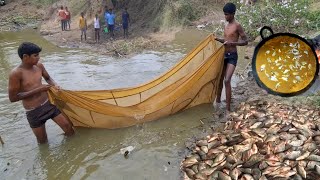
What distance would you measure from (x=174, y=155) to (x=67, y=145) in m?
1.59

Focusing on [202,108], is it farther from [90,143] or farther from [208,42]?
[90,143]

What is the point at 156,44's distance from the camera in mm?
11859

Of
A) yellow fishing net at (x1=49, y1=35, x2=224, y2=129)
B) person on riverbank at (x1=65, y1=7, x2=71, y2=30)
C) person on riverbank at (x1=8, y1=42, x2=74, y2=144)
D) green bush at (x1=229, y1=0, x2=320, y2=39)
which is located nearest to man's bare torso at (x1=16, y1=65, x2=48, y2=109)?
person on riverbank at (x1=8, y1=42, x2=74, y2=144)

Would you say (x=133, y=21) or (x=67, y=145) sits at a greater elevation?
(x=133, y=21)

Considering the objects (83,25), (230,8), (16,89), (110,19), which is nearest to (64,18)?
(83,25)

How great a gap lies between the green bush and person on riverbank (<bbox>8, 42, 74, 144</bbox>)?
740 centimetres

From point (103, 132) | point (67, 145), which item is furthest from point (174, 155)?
point (67, 145)

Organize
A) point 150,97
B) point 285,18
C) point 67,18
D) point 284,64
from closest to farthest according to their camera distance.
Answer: point 284,64, point 150,97, point 285,18, point 67,18

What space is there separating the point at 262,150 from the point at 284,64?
4.05 ft

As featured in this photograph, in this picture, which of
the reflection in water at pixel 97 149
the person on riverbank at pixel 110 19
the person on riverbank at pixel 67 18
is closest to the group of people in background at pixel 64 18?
the person on riverbank at pixel 67 18

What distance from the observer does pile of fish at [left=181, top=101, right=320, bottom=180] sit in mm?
3594

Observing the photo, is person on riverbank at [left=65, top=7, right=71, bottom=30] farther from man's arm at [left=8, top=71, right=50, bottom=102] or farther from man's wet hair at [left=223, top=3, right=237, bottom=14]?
man's arm at [left=8, top=71, right=50, bottom=102]

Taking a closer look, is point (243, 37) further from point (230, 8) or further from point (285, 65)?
point (285, 65)

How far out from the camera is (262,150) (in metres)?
3.93
